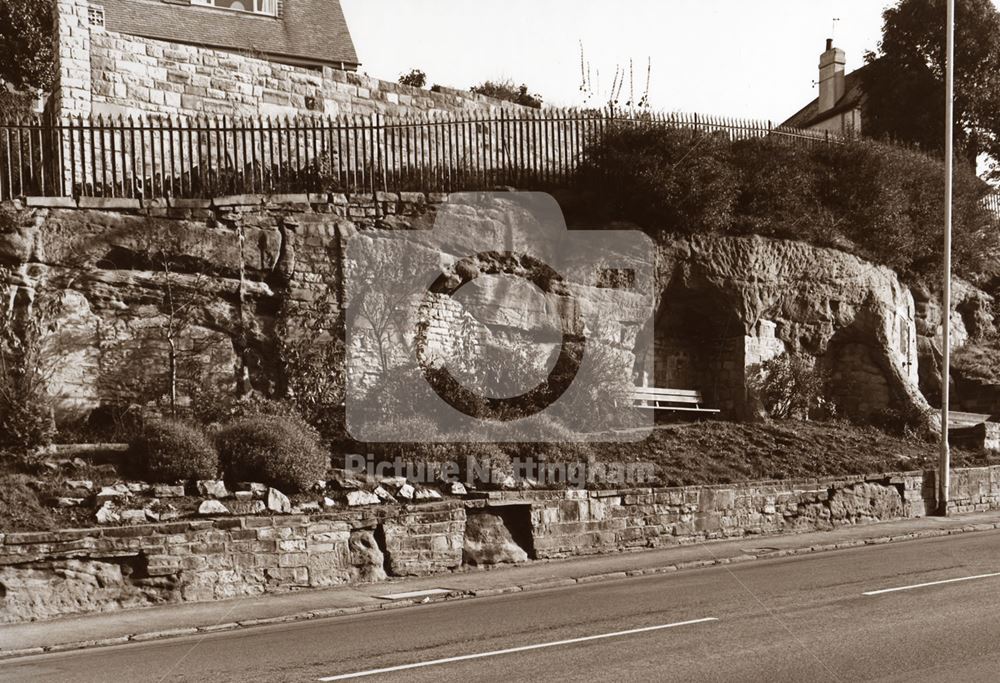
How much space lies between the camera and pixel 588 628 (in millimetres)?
9703

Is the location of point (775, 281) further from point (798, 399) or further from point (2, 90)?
point (2, 90)

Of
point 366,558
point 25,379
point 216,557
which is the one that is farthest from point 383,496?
point 25,379

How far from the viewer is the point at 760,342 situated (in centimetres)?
2091

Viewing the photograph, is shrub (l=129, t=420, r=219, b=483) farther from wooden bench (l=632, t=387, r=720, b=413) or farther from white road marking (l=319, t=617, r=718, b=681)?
wooden bench (l=632, t=387, r=720, b=413)

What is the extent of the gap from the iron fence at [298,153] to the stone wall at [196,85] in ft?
4.30

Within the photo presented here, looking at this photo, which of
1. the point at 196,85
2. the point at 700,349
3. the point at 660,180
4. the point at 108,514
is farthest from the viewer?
the point at 700,349

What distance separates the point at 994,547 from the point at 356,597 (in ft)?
30.1

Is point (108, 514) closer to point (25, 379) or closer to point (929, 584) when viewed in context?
point (25, 379)

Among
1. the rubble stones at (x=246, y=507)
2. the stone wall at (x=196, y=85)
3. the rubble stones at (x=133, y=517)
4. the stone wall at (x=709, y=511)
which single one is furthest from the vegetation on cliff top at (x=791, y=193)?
the rubble stones at (x=133, y=517)

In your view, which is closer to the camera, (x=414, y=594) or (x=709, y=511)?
(x=414, y=594)

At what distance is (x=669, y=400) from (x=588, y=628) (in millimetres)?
10682

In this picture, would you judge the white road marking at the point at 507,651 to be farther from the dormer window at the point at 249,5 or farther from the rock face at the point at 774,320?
the dormer window at the point at 249,5

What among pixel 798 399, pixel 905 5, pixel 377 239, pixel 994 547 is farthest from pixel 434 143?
pixel 905 5

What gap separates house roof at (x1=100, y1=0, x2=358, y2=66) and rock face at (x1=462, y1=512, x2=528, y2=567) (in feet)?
56.2
